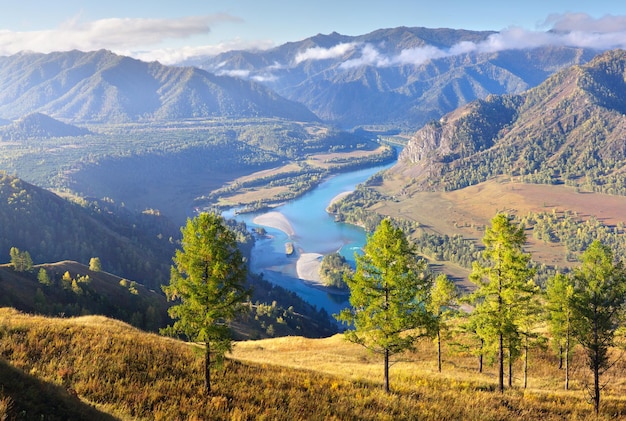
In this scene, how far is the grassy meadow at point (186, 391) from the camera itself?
18484 mm

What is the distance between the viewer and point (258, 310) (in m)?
143

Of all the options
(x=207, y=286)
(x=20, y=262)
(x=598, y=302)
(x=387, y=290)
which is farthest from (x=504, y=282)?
(x=20, y=262)

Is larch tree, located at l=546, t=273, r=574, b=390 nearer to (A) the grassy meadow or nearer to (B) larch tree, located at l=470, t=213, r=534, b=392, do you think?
(B) larch tree, located at l=470, t=213, r=534, b=392

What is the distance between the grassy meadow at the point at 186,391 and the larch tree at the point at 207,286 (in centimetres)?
157

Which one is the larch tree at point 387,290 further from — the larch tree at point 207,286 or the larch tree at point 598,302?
the larch tree at point 598,302

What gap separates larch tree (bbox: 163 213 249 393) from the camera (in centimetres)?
2348

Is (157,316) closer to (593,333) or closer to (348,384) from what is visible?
(348,384)

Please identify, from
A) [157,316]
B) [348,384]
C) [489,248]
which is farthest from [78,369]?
[157,316]

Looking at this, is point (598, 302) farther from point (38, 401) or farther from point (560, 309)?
point (38, 401)

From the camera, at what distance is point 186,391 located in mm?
23172

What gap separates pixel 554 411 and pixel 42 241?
221m

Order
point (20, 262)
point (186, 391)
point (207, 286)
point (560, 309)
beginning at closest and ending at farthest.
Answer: point (186, 391)
point (207, 286)
point (560, 309)
point (20, 262)

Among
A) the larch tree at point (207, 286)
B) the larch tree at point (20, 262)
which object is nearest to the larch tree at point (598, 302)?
the larch tree at point (207, 286)

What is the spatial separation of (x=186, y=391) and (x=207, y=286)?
5730 millimetres
